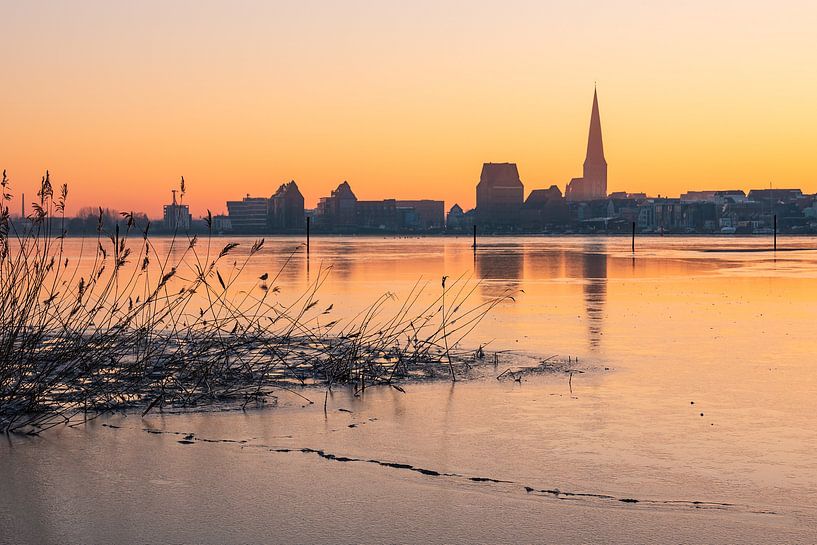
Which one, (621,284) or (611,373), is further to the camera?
(621,284)

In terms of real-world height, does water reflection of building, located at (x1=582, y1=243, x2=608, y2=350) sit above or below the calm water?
above

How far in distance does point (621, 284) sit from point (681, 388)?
22.8 m

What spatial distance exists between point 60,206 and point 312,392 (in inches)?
154

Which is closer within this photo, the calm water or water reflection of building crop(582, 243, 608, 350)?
the calm water

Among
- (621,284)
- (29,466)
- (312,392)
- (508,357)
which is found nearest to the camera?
(29,466)

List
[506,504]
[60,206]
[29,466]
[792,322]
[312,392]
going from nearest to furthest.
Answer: [506,504], [29,466], [60,206], [312,392], [792,322]

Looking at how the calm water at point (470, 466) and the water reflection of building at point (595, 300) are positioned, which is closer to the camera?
the calm water at point (470, 466)

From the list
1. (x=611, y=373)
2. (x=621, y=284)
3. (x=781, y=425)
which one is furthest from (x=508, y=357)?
(x=621, y=284)

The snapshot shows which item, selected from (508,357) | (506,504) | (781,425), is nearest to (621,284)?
(508,357)

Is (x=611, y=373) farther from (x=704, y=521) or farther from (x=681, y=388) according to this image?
(x=704, y=521)

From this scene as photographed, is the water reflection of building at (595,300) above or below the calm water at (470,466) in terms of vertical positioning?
above

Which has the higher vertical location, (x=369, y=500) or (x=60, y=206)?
(x=60, y=206)

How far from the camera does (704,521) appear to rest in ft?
23.2

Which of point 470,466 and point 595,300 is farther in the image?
point 595,300
